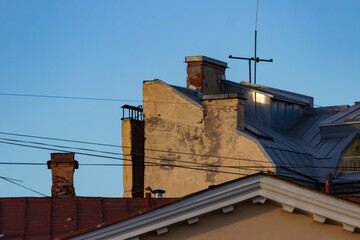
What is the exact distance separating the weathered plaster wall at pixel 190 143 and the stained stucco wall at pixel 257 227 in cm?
1989

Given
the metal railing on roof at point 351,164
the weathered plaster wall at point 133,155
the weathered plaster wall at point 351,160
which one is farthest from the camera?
the weathered plaster wall at point 133,155

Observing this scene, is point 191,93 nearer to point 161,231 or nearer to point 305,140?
point 305,140

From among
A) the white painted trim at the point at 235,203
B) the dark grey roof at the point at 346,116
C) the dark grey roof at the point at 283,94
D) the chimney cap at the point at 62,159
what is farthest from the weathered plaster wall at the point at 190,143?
the white painted trim at the point at 235,203

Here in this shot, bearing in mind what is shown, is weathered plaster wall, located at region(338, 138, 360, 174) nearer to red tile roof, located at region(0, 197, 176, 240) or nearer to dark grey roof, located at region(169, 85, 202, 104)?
dark grey roof, located at region(169, 85, 202, 104)

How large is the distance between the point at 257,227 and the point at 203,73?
25.8 metres

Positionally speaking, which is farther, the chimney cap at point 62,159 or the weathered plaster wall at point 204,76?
the weathered plaster wall at point 204,76

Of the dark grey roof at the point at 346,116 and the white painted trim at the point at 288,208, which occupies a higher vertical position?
the dark grey roof at the point at 346,116

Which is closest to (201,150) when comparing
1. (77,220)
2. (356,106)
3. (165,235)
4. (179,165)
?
(179,165)

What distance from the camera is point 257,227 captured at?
1606cm

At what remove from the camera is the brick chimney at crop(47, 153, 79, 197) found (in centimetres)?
2759

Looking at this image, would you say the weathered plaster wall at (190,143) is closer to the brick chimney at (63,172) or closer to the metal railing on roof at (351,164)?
the metal railing on roof at (351,164)

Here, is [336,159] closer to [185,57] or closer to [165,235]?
[185,57]

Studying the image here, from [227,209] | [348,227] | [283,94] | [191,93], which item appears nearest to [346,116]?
[283,94]

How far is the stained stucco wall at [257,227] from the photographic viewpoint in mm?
15859
